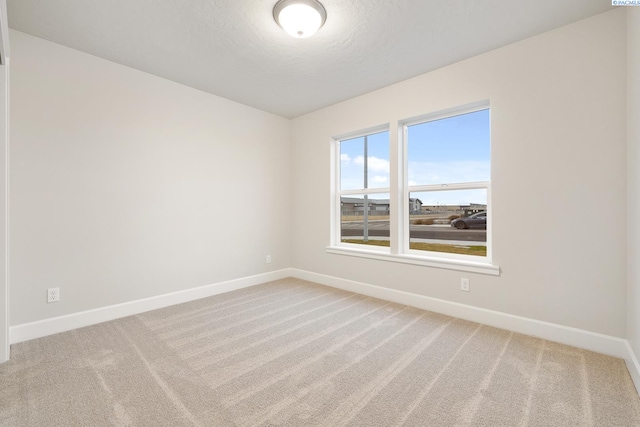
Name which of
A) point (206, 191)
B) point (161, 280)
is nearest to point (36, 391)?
point (161, 280)

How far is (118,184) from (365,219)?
291 centimetres

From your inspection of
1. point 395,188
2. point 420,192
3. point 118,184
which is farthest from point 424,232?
point 118,184

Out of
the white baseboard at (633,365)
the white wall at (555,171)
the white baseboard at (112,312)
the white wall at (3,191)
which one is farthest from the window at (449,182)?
the white wall at (3,191)

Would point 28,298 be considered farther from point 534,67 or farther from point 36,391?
point 534,67

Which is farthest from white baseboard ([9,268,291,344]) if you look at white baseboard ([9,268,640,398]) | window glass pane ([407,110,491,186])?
window glass pane ([407,110,491,186])

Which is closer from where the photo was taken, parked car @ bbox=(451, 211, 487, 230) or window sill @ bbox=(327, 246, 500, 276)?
window sill @ bbox=(327, 246, 500, 276)

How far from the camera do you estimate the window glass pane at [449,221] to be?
2.84m

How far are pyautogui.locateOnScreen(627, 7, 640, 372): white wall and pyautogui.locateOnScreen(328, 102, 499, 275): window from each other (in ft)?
2.83

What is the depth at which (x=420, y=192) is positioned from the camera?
3.23 meters

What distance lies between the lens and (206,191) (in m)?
3.47

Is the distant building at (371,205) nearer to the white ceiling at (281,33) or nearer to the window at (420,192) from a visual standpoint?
the window at (420,192)

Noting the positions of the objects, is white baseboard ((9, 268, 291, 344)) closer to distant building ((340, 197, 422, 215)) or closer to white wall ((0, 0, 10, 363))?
white wall ((0, 0, 10, 363))

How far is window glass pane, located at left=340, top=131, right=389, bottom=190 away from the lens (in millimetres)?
3592

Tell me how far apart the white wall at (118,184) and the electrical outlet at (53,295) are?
4 centimetres
